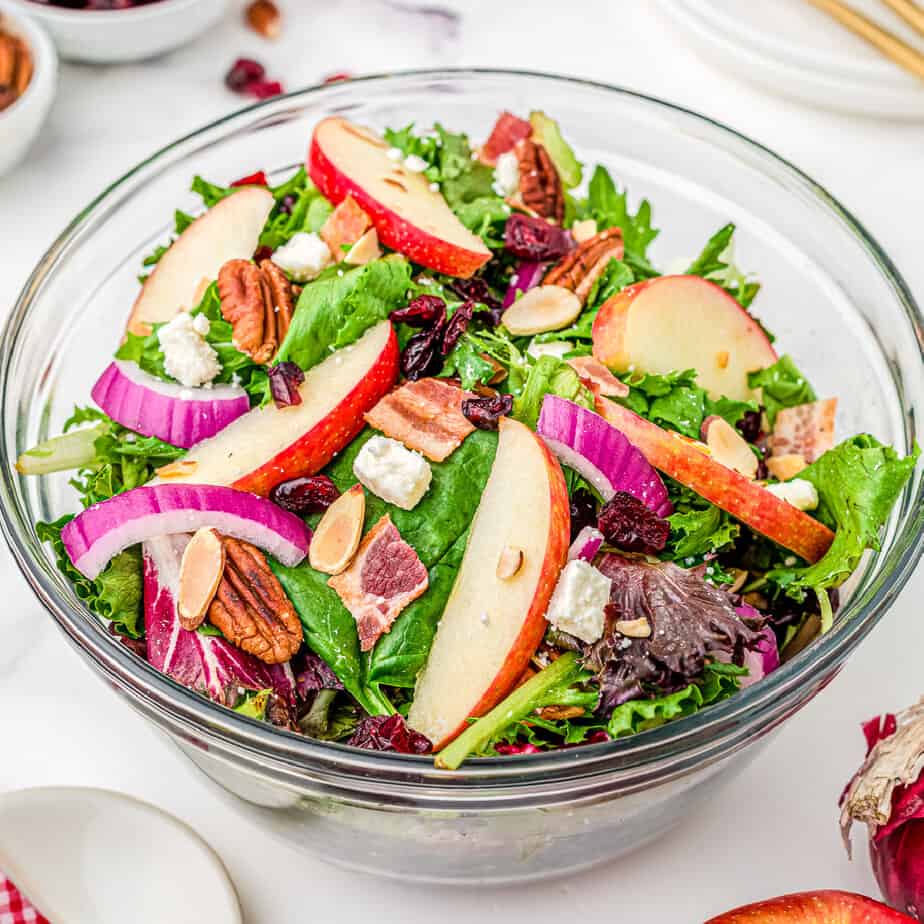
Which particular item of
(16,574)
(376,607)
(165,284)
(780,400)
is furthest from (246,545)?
(780,400)

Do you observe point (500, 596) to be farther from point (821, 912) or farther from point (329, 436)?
point (821, 912)

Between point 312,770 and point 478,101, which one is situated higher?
point 478,101

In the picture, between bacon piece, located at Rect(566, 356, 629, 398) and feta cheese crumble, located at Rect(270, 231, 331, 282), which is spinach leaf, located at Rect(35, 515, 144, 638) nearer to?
feta cheese crumble, located at Rect(270, 231, 331, 282)

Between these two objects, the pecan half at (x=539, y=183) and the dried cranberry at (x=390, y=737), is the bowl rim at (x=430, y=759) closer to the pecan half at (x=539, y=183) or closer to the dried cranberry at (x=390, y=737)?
the dried cranberry at (x=390, y=737)

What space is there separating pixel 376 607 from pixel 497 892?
1.90 ft

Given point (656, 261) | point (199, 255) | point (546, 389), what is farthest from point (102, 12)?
point (546, 389)

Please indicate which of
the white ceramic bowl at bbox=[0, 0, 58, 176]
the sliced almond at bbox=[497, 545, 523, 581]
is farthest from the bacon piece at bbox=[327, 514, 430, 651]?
the white ceramic bowl at bbox=[0, 0, 58, 176]

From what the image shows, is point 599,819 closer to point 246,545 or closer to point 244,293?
point 246,545

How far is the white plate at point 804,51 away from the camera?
2.85 m

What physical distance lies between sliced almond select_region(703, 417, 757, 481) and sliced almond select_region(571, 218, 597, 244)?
1.44ft

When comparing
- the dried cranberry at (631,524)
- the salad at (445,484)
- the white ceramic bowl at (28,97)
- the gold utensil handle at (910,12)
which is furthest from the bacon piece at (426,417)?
the gold utensil handle at (910,12)

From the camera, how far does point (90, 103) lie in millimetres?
2980

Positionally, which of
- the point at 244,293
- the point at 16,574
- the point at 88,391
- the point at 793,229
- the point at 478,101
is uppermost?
the point at 478,101

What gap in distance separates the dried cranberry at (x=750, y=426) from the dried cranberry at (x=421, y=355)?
1.68 feet
